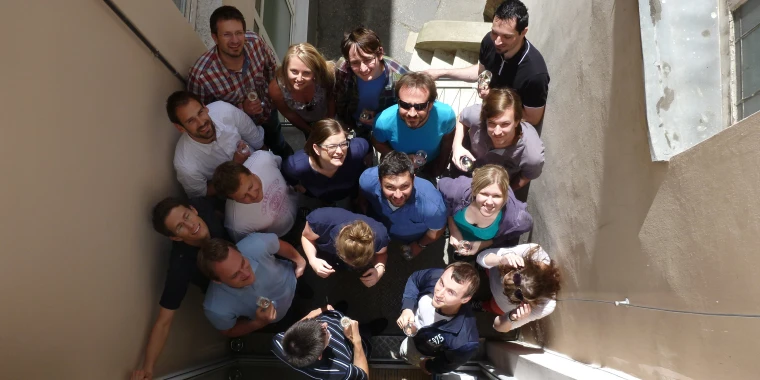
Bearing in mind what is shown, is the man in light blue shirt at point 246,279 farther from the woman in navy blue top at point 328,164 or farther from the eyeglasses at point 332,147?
the eyeglasses at point 332,147

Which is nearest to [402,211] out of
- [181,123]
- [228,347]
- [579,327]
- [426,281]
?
[426,281]

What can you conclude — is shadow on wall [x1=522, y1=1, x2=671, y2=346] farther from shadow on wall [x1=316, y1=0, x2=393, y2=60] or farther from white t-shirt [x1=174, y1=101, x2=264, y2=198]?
shadow on wall [x1=316, y1=0, x2=393, y2=60]

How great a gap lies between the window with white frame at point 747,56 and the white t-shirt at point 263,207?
2711 millimetres

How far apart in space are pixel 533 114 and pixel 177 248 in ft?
9.25

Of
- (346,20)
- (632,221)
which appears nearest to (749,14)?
(632,221)

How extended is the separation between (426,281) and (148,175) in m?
2.04

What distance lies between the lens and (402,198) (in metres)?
3.01

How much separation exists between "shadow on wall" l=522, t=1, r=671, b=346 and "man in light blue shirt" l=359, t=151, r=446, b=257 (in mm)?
1007

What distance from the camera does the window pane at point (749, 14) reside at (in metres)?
1.85

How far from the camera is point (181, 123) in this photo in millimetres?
3117

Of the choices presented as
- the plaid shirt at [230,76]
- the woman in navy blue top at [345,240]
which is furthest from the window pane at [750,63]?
the plaid shirt at [230,76]

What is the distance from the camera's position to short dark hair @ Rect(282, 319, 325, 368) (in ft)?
9.04

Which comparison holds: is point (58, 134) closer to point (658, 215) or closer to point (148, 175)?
point (148, 175)

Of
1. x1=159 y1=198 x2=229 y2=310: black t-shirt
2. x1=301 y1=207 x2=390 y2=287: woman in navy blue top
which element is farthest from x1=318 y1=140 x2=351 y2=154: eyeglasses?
x1=159 y1=198 x2=229 y2=310: black t-shirt
